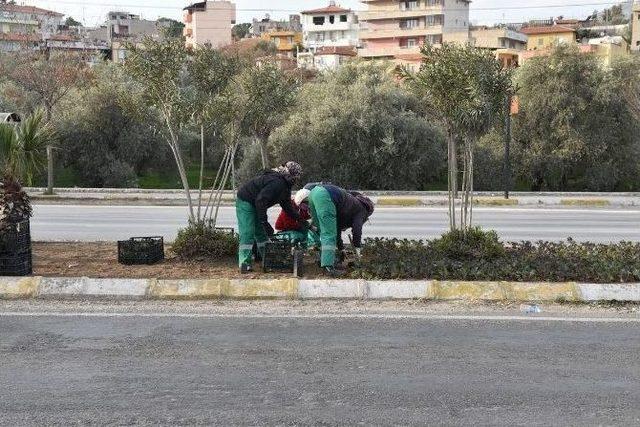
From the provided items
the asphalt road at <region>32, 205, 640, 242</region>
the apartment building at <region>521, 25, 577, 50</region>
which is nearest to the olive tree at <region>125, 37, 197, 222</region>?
the asphalt road at <region>32, 205, 640, 242</region>

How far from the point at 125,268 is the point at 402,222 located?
9680 mm

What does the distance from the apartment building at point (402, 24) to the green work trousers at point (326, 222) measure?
7848 centimetres

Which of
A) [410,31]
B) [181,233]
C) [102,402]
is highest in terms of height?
[410,31]

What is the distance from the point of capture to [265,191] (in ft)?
30.8

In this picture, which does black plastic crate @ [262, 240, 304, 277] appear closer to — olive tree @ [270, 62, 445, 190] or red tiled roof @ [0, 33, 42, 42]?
olive tree @ [270, 62, 445, 190]

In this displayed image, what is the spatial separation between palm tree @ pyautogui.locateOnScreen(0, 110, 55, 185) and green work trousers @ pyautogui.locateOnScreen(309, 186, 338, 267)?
12.5ft

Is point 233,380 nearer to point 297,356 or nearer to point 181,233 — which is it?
point 297,356

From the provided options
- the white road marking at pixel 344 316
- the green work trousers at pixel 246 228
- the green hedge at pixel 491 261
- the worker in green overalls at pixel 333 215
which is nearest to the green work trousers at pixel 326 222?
the worker in green overalls at pixel 333 215

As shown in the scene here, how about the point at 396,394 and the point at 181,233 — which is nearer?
the point at 396,394

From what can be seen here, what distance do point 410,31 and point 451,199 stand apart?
3129 inches

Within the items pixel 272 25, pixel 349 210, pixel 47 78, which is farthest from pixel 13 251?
pixel 272 25

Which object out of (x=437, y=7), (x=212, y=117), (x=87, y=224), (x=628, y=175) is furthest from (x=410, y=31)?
(x=212, y=117)

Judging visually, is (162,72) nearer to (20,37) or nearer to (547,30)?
(20,37)

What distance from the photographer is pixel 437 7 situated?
86.9m
